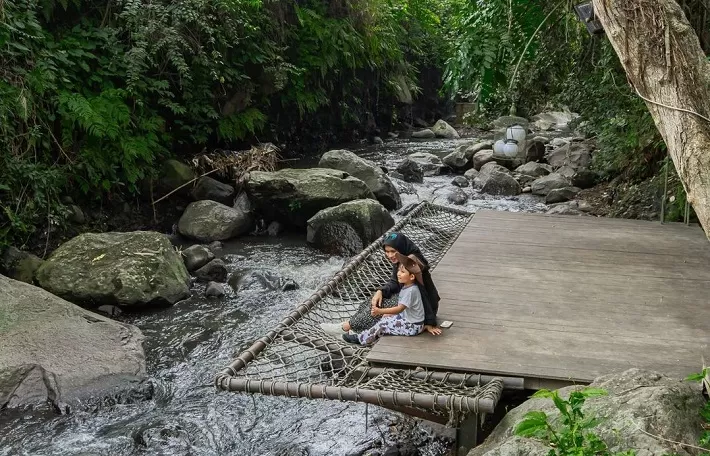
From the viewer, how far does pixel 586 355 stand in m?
3.38

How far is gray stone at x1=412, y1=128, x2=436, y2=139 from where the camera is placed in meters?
17.9

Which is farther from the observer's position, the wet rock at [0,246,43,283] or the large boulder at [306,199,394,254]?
the large boulder at [306,199,394,254]

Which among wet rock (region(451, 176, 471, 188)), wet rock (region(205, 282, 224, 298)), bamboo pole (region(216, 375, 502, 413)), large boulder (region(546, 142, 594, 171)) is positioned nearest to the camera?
bamboo pole (region(216, 375, 502, 413))

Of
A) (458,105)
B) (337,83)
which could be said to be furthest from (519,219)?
(458,105)

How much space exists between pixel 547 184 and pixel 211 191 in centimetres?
508

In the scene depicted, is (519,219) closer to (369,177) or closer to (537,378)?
(537,378)

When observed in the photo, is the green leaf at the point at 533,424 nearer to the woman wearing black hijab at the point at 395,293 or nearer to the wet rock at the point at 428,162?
the woman wearing black hijab at the point at 395,293

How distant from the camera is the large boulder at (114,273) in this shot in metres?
6.07

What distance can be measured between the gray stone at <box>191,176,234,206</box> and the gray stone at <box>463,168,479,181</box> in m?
4.60

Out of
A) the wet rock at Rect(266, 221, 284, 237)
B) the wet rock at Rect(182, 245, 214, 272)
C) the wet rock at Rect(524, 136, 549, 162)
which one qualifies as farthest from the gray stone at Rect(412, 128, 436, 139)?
the wet rock at Rect(182, 245, 214, 272)

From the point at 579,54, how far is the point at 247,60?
5036 millimetres

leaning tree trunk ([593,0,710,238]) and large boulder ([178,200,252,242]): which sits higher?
leaning tree trunk ([593,0,710,238])

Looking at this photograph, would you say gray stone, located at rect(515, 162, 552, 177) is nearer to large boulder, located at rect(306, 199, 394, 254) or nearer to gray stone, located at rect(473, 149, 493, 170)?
gray stone, located at rect(473, 149, 493, 170)

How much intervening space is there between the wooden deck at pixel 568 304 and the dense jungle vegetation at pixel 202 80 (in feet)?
4.33
